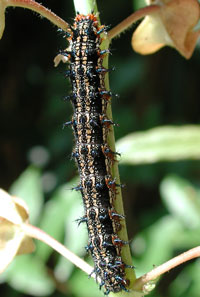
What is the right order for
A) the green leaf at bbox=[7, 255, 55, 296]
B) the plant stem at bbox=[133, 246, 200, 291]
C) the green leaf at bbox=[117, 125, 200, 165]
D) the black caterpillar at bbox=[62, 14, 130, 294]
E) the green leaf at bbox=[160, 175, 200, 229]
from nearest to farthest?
1. the plant stem at bbox=[133, 246, 200, 291]
2. the black caterpillar at bbox=[62, 14, 130, 294]
3. the green leaf at bbox=[117, 125, 200, 165]
4. the green leaf at bbox=[7, 255, 55, 296]
5. the green leaf at bbox=[160, 175, 200, 229]

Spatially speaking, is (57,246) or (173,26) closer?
(57,246)

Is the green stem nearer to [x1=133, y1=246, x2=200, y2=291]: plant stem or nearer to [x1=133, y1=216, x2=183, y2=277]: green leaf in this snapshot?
[x1=133, y1=246, x2=200, y2=291]: plant stem

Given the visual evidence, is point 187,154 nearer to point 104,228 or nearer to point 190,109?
point 104,228

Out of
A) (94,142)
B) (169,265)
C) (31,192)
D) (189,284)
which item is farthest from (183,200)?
(169,265)

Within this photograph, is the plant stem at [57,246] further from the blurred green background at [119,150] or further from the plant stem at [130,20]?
the plant stem at [130,20]

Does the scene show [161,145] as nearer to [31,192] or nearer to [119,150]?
[119,150]

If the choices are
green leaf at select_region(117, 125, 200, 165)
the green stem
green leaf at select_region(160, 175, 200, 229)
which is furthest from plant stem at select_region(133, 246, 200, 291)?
green leaf at select_region(160, 175, 200, 229)

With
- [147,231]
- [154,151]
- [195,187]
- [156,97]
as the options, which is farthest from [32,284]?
[156,97]

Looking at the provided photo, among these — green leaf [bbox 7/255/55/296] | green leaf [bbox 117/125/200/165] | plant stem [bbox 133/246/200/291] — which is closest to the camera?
plant stem [bbox 133/246/200/291]
